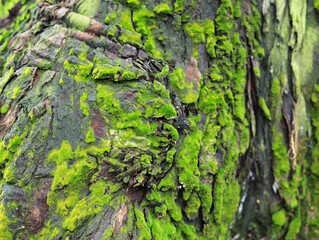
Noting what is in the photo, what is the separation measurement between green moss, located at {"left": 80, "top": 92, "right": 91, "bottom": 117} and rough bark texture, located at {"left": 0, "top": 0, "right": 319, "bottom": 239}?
1 centimetres

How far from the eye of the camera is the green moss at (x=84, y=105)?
6.93ft

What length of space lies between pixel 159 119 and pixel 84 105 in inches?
25.6

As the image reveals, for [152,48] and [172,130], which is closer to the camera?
[172,130]

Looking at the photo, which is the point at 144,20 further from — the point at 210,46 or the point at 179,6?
the point at 210,46

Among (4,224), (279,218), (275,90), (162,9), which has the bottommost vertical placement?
(279,218)

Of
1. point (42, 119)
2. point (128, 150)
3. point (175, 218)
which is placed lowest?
point (175, 218)

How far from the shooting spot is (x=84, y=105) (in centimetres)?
212

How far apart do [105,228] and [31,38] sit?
6.21 ft

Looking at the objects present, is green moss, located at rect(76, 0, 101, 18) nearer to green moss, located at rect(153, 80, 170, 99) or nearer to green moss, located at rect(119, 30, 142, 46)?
green moss, located at rect(119, 30, 142, 46)

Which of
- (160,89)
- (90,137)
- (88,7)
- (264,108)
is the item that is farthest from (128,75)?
(264,108)

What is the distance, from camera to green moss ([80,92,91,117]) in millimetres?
2113

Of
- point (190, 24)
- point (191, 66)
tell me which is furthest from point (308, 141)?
point (190, 24)

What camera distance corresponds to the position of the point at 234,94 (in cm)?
296

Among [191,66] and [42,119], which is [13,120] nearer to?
[42,119]
